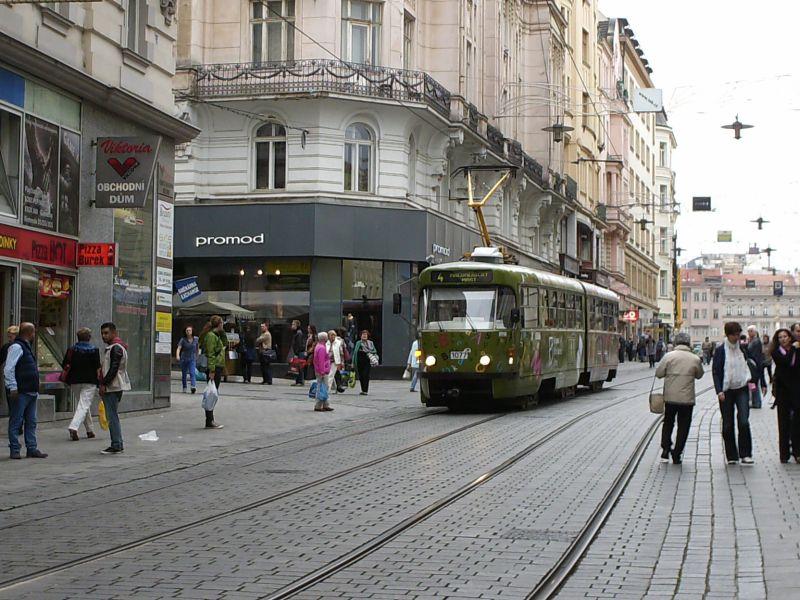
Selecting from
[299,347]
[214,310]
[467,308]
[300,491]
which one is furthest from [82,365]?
[214,310]

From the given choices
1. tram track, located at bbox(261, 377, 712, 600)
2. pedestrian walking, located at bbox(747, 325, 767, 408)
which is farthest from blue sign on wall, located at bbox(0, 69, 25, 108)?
pedestrian walking, located at bbox(747, 325, 767, 408)

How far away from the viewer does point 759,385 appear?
93.2 ft

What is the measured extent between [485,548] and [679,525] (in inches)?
78.7

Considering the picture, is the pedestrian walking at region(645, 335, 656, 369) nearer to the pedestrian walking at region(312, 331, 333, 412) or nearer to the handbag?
the pedestrian walking at region(312, 331, 333, 412)

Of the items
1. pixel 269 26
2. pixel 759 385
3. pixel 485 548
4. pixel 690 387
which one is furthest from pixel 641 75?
pixel 485 548

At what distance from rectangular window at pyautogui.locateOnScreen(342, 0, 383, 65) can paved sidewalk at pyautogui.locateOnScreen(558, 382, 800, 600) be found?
24108 mm

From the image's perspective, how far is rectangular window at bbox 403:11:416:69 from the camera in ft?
130

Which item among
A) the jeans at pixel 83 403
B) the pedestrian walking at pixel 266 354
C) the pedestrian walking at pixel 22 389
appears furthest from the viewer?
the pedestrian walking at pixel 266 354

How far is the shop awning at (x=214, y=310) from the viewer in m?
35.4

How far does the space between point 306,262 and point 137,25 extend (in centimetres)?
1448

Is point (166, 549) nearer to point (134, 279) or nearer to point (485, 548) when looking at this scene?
point (485, 548)

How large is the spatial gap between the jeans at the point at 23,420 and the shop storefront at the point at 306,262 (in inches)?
805

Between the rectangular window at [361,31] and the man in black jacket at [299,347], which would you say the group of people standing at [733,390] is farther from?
the rectangular window at [361,31]

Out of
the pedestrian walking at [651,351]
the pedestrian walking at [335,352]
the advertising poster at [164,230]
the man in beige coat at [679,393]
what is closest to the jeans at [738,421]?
the man in beige coat at [679,393]
